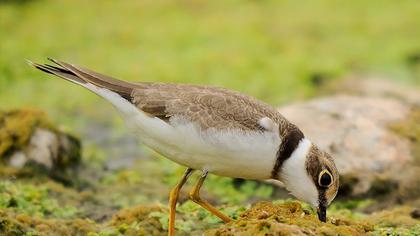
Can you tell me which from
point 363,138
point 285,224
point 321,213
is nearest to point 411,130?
point 363,138

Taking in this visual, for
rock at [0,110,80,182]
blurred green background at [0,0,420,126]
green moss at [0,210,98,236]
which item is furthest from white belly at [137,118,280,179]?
blurred green background at [0,0,420,126]

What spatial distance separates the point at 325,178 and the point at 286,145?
0.47 metres

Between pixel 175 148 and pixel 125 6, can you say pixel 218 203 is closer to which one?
pixel 175 148

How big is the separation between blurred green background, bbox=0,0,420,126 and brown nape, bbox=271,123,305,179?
7386 mm

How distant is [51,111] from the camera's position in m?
14.5

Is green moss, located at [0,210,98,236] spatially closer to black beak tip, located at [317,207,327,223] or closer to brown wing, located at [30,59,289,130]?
brown wing, located at [30,59,289,130]

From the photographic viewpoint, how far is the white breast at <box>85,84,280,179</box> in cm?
704

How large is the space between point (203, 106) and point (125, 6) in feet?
41.7

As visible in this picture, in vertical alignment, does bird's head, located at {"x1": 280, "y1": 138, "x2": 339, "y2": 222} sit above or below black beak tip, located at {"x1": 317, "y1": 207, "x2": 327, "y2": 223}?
above

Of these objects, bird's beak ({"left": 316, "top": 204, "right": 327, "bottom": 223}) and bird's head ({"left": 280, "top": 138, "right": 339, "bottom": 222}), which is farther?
bird's beak ({"left": 316, "top": 204, "right": 327, "bottom": 223})

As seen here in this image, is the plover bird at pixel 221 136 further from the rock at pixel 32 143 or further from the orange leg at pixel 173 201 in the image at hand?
the rock at pixel 32 143

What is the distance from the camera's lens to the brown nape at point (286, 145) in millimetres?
7176

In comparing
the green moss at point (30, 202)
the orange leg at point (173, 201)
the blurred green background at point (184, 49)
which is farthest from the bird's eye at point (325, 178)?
the blurred green background at point (184, 49)

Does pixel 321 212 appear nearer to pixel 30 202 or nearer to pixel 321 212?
pixel 321 212
